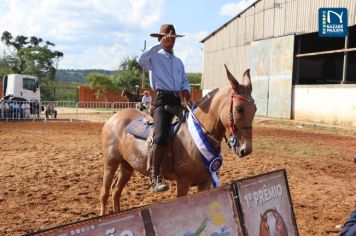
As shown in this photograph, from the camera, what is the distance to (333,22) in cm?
2269

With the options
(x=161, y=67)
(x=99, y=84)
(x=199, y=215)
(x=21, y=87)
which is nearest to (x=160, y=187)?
(x=161, y=67)

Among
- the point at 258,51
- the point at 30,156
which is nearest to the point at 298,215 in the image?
the point at 30,156

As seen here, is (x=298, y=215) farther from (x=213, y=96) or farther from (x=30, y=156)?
(x=30, y=156)

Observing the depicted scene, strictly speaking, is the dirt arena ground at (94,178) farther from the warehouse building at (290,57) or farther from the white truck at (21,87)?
the white truck at (21,87)

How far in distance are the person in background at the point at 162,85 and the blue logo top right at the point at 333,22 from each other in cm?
1954

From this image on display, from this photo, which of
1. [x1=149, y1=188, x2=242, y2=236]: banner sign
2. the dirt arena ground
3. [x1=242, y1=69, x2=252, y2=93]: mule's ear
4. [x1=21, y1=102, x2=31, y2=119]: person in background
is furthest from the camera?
[x1=21, y1=102, x2=31, y2=119]: person in background

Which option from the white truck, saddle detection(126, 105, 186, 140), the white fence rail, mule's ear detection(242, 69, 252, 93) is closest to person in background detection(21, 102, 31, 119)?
the white fence rail

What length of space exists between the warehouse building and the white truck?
46.7 feet

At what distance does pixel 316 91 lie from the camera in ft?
79.9

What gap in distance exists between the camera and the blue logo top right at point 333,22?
73.0 ft

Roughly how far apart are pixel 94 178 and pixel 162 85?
168 inches

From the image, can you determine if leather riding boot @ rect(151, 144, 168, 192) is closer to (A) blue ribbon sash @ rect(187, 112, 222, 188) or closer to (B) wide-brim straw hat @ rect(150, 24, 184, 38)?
(A) blue ribbon sash @ rect(187, 112, 222, 188)

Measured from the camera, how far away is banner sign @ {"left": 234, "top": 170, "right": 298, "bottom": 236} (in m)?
3.57

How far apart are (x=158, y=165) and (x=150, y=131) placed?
0.49m
